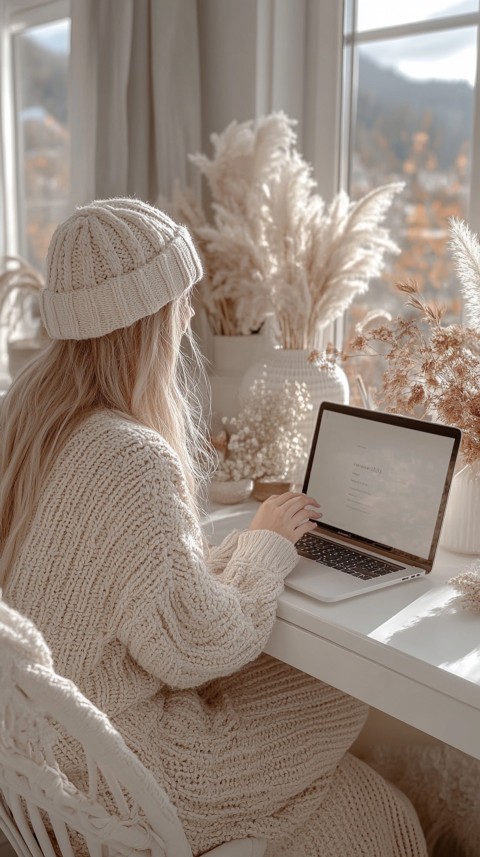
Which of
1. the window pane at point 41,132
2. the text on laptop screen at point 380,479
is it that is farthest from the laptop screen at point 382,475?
the window pane at point 41,132

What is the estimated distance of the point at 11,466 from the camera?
1.13m

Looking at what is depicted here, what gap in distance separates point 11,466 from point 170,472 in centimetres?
23

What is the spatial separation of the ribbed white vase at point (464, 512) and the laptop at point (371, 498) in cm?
8

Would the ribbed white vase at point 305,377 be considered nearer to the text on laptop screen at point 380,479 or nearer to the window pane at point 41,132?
the text on laptop screen at point 380,479

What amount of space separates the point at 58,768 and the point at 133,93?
1683mm

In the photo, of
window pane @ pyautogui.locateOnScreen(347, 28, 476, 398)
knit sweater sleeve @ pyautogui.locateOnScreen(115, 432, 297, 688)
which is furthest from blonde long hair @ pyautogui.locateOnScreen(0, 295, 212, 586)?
window pane @ pyautogui.locateOnScreen(347, 28, 476, 398)

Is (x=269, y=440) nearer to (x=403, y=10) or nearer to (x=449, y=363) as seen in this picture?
(x=449, y=363)

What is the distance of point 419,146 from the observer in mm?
1868

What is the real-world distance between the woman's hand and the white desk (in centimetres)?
11

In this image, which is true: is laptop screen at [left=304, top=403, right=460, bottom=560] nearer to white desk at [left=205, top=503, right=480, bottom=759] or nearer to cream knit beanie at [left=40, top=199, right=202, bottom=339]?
white desk at [left=205, top=503, right=480, bottom=759]

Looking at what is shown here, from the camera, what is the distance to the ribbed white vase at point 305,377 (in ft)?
5.57

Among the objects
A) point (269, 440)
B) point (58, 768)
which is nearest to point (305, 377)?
point (269, 440)

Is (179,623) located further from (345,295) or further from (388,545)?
(345,295)

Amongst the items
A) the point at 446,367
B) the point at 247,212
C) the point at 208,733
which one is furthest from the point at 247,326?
the point at 208,733
